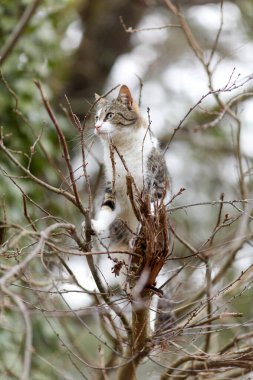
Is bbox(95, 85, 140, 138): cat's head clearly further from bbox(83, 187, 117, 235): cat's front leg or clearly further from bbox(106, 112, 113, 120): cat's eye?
bbox(83, 187, 117, 235): cat's front leg

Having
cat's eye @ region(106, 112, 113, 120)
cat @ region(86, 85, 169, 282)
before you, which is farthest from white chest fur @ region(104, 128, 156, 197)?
cat's eye @ region(106, 112, 113, 120)

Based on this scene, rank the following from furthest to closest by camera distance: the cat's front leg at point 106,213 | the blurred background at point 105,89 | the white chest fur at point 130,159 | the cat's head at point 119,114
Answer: the blurred background at point 105,89, the cat's head at point 119,114, the white chest fur at point 130,159, the cat's front leg at point 106,213

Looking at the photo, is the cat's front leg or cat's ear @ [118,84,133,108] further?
cat's ear @ [118,84,133,108]

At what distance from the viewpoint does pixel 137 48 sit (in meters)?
8.27

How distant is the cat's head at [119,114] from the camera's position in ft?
12.5

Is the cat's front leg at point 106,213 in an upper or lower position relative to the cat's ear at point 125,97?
lower

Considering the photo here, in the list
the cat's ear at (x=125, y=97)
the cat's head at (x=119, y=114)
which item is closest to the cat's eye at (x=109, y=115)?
the cat's head at (x=119, y=114)

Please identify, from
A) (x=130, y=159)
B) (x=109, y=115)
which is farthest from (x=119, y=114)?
(x=130, y=159)

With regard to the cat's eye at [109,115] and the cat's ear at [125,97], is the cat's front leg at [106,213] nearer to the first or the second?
the cat's eye at [109,115]

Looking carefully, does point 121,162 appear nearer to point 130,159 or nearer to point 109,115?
point 130,159

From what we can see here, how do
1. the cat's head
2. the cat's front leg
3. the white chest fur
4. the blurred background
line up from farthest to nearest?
1. the blurred background
2. the cat's head
3. the white chest fur
4. the cat's front leg

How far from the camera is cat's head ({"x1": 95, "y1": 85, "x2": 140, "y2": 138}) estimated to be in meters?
3.81

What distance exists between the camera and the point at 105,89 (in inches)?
289

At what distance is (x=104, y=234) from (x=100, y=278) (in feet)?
2.16
